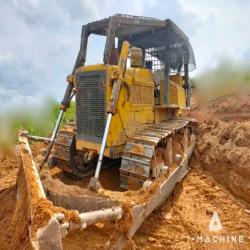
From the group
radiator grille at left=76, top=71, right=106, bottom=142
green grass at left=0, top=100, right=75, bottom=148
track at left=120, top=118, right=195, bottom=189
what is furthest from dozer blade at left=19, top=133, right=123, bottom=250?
green grass at left=0, top=100, right=75, bottom=148

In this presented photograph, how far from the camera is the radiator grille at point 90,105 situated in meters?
5.47

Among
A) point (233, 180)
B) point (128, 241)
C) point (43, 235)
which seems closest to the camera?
point (43, 235)

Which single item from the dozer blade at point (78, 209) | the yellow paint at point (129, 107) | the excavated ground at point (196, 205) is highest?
the yellow paint at point (129, 107)

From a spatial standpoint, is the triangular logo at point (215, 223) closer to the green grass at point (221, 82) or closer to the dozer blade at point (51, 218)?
the dozer blade at point (51, 218)

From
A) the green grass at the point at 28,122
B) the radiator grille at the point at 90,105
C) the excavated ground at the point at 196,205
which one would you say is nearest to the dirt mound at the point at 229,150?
the excavated ground at the point at 196,205

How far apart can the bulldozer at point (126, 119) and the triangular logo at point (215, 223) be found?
817 mm

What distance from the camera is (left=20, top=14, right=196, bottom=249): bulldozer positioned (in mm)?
4848

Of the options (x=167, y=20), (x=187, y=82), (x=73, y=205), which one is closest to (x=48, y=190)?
(x=73, y=205)

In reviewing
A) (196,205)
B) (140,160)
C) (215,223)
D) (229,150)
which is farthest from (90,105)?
(229,150)

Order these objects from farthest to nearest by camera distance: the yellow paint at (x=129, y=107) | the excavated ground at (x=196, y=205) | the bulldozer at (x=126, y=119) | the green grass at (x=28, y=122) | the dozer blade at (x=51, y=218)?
the green grass at (x=28, y=122)
the yellow paint at (x=129, y=107)
the bulldozer at (x=126, y=119)
the excavated ground at (x=196, y=205)
the dozer blade at (x=51, y=218)

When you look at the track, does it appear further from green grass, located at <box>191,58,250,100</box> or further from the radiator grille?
green grass, located at <box>191,58,250,100</box>

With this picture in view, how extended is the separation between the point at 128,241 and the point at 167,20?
14.5 feet

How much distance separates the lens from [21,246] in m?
2.99

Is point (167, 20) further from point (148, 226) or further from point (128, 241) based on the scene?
point (128, 241)
